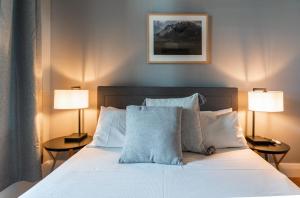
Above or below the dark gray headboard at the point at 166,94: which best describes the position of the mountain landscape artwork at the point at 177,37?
above

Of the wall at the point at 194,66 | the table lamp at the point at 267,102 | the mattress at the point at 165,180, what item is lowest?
the mattress at the point at 165,180

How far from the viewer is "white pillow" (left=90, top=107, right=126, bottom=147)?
7.17 feet

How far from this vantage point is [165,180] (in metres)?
1.47

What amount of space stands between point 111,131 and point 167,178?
2.86 feet

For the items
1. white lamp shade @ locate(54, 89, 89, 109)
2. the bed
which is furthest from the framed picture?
the bed

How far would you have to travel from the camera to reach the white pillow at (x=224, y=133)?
2.18 meters

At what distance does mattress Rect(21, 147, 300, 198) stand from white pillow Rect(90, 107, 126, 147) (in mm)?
283

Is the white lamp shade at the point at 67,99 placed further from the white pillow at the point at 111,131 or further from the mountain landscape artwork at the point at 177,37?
the mountain landscape artwork at the point at 177,37

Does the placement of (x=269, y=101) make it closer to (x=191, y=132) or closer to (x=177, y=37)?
(x=191, y=132)

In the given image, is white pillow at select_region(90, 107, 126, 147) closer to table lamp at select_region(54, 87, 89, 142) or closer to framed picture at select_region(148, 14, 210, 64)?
table lamp at select_region(54, 87, 89, 142)

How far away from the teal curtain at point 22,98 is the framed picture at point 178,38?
1.21 metres

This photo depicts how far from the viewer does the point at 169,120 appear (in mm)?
1874

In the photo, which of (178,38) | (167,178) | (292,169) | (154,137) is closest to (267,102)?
(292,169)

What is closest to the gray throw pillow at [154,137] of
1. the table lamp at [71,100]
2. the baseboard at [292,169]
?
the table lamp at [71,100]
